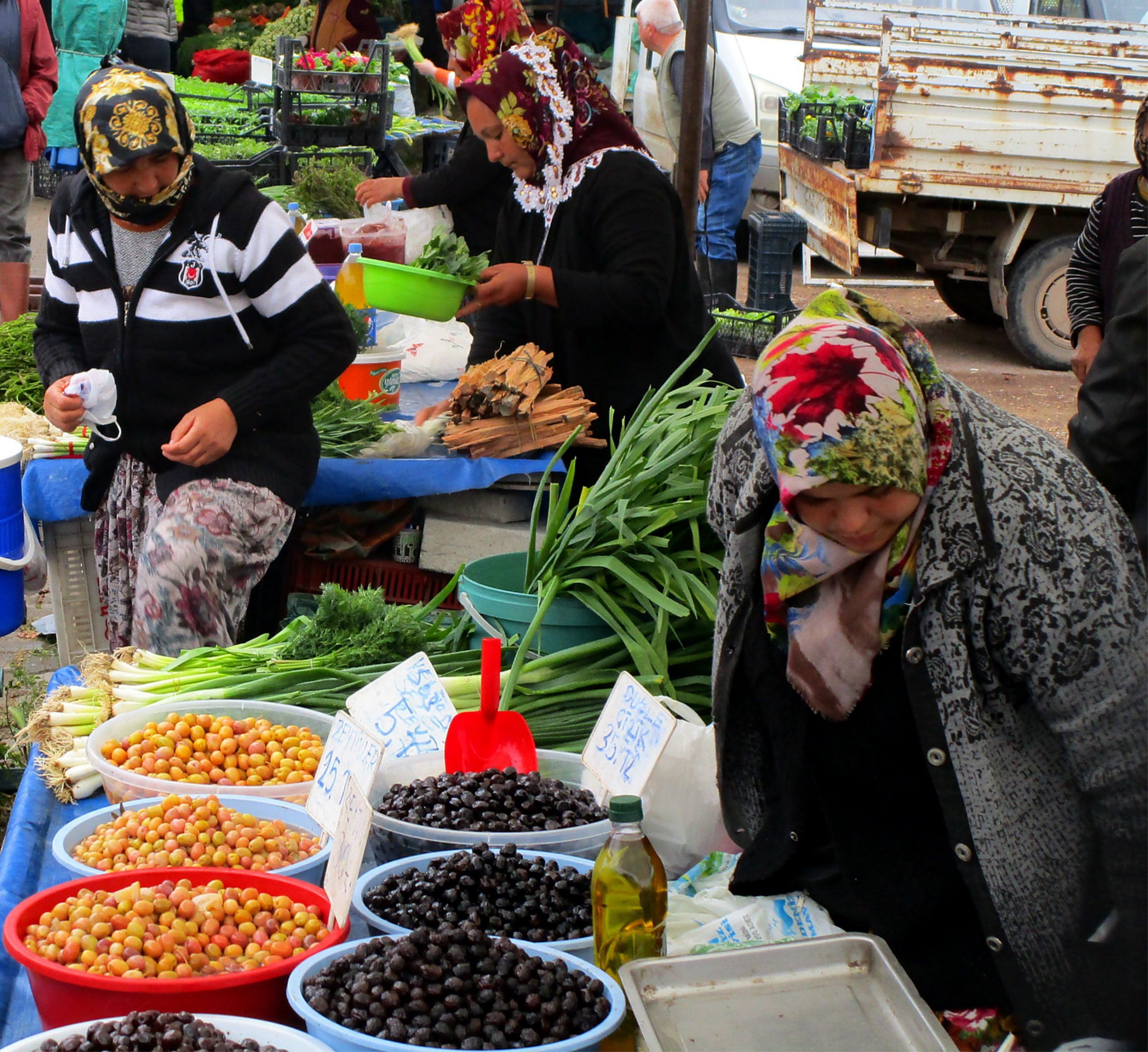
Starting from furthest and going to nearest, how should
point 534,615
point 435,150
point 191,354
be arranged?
1. point 435,150
2. point 191,354
3. point 534,615

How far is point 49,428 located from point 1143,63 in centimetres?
625

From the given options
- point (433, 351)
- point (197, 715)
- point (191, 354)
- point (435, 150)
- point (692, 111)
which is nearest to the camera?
point (197, 715)

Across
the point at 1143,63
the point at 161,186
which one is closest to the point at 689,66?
the point at 161,186

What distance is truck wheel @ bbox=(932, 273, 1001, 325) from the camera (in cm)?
956

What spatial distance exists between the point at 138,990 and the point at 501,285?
90.4 inches

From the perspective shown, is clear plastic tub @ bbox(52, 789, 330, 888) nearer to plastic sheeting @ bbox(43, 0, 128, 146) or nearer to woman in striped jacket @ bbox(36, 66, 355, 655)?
woman in striped jacket @ bbox(36, 66, 355, 655)

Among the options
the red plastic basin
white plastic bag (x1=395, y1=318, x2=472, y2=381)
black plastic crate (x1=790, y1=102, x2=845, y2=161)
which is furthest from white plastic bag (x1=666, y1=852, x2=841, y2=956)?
black plastic crate (x1=790, y1=102, x2=845, y2=161)

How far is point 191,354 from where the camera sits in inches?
116

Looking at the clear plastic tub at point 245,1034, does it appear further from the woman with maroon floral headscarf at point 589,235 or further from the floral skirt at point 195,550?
the woman with maroon floral headscarf at point 589,235

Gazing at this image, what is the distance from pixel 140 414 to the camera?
9.77 feet

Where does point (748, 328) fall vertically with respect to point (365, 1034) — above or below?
below

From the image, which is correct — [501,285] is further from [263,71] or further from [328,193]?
[263,71]

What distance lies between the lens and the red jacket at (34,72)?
6285mm

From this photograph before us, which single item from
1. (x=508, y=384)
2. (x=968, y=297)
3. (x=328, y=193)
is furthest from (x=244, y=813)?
(x=968, y=297)
